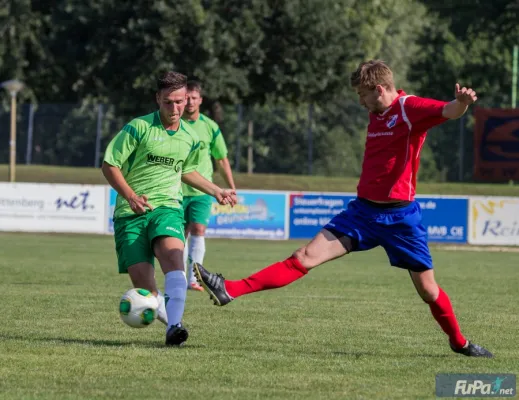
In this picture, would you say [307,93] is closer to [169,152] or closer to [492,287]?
[492,287]

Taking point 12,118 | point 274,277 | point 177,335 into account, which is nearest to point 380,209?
point 274,277

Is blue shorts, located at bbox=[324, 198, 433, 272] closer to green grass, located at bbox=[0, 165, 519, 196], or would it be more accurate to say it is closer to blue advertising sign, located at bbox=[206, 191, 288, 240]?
blue advertising sign, located at bbox=[206, 191, 288, 240]

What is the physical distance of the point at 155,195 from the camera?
8.13 metres

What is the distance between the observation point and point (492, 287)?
47.8 feet

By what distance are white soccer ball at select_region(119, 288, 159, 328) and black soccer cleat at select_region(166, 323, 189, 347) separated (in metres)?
0.17

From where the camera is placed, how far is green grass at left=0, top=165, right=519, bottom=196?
36125 mm

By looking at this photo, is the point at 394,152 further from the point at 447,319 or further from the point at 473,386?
the point at 473,386

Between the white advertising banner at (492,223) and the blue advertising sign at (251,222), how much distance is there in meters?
A: 4.39

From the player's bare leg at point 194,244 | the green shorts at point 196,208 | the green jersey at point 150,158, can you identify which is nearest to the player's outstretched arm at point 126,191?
the green jersey at point 150,158

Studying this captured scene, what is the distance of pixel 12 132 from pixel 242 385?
29395 millimetres

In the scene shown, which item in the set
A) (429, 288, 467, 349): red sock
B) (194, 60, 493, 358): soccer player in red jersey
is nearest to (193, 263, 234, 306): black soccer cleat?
(194, 60, 493, 358): soccer player in red jersey

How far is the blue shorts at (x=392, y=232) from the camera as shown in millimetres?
7547

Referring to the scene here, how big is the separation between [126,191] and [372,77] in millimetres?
1872

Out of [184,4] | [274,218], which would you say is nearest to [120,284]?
[274,218]
